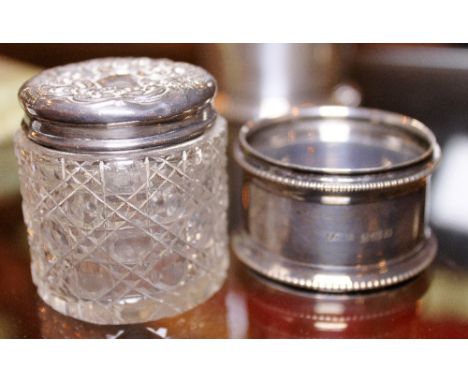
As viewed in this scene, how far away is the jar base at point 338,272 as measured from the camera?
0.58 metres

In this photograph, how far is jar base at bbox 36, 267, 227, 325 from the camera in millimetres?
558

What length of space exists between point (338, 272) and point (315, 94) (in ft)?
1.38

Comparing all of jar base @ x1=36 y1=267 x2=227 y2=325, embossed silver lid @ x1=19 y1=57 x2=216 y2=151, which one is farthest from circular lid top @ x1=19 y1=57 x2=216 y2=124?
jar base @ x1=36 y1=267 x2=227 y2=325

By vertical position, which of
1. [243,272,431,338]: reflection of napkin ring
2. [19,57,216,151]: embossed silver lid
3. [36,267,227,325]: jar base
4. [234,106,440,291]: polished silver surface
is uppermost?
[19,57,216,151]: embossed silver lid

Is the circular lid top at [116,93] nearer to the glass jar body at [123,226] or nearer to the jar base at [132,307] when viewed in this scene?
the glass jar body at [123,226]

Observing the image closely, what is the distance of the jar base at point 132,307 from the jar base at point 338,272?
2.4 inches

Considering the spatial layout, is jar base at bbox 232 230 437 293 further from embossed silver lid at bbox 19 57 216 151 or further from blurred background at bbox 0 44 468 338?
embossed silver lid at bbox 19 57 216 151

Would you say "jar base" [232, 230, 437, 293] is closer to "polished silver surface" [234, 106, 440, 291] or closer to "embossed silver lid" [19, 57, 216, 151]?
"polished silver surface" [234, 106, 440, 291]

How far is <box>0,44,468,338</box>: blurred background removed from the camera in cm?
63

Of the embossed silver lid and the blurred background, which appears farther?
the blurred background

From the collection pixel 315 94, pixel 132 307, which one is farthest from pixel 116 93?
pixel 315 94

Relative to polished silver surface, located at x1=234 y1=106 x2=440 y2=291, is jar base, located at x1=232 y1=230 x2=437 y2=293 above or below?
below

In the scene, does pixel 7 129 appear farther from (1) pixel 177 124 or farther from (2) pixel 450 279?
(2) pixel 450 279
